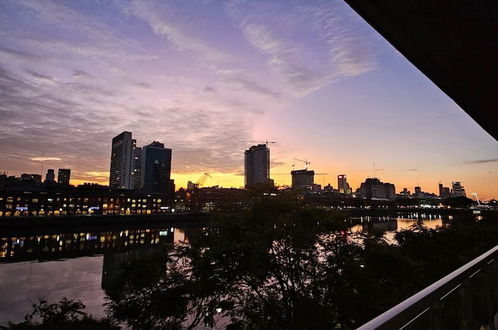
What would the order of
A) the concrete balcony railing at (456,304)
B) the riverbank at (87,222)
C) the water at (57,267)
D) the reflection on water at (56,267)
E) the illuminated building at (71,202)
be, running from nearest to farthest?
the concrete balcony railing at (456,304) < the water at (57,267) < the reflection on water at (56,267) < the riverbank at (87,222) < the illuminated building at (71,202)

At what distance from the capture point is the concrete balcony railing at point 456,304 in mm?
1657

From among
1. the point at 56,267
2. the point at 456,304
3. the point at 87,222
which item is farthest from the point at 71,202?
the point at 456,304

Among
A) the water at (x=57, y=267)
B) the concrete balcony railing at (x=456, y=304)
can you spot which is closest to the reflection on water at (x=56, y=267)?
the water at (x=57, y=267)

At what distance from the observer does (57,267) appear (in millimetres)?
29703

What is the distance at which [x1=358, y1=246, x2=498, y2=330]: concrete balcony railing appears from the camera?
166cm

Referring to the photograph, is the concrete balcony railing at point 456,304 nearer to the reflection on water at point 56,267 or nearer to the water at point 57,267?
the water at point 57,267

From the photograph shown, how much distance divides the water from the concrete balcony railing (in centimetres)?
1037

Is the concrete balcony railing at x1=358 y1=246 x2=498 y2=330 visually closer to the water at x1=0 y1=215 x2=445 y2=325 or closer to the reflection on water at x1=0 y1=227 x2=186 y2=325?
the water at x1=0 y1=215 x2=445 y2=325

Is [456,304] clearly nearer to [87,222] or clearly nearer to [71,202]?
[87,222]

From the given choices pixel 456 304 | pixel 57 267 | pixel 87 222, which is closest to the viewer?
pixel 456 304

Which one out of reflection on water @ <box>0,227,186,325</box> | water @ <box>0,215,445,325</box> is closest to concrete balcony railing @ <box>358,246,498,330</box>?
water @ <box>0,215,445,325</box>

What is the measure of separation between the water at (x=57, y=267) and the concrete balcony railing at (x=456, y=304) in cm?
1037

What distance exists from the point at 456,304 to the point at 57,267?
33675mm

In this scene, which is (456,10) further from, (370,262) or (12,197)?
(12,197)
